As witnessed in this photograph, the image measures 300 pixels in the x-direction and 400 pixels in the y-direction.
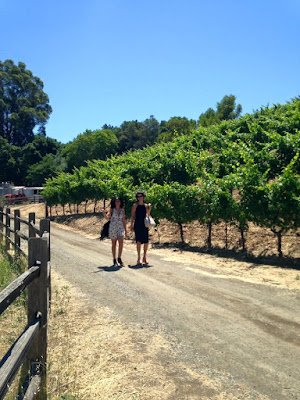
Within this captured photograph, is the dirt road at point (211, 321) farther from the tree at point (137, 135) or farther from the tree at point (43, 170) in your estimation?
the tree at point (137, 135)

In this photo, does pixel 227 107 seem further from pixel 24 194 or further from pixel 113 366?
pixel 113 366

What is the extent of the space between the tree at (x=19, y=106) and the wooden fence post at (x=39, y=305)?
248 feet

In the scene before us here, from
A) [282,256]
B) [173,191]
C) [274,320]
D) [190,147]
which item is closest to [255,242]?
[282,256]

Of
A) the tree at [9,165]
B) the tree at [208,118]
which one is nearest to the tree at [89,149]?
the tree at [9,165]

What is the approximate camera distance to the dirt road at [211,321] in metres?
3.44

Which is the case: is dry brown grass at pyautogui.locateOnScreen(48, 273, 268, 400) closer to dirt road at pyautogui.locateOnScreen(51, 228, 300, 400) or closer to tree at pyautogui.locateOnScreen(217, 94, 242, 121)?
dirt road at pyautogui.locateOnScreen(51, 228, 300, 400)

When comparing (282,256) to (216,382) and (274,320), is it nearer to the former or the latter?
(274,320)

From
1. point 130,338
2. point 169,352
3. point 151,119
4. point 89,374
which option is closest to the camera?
point 89,374

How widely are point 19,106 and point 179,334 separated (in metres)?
79.7

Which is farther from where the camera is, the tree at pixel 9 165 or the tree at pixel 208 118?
the tree at pixel 9 165

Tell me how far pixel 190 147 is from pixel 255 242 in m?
13.4

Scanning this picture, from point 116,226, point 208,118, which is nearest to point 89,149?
point 208,118

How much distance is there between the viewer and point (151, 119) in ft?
229

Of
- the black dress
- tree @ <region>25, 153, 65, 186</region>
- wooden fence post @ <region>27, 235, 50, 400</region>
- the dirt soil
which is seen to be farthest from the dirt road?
tree @ <region>25, 153, 65, 186</region>
